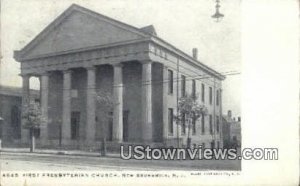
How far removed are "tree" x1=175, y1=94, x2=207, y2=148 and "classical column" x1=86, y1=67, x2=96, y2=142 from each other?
4.43 feet

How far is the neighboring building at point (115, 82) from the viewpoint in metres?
7.09

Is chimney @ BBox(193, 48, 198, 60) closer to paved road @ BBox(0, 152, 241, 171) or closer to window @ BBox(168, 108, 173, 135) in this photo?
window @ BBox(168, 108, 173, 135)

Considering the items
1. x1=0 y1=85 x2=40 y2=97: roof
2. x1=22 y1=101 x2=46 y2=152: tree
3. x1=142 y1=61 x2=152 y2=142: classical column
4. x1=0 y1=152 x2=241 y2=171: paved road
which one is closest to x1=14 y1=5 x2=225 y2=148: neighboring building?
x1=142 y1=61 x2=152 y2=142: classical column

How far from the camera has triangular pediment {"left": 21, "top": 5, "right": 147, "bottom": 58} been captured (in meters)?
6.50

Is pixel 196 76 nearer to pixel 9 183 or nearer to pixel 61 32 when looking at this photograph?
pixel 61 32

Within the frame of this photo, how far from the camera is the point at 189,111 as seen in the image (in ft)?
24.0

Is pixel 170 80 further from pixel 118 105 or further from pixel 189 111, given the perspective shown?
pixel 118 105

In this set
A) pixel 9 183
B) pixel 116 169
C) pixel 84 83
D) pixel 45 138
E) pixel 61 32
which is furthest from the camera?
pixel 84 83

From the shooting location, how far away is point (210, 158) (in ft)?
19.6

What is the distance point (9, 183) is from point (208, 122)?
11.1 ft

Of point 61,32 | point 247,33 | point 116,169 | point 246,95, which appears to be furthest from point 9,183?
point 247,33

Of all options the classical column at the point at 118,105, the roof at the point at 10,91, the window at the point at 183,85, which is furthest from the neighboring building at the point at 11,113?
the window at the point at 183,85

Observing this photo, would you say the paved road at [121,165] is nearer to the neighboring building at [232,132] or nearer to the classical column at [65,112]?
the neighboring building at [232,132]

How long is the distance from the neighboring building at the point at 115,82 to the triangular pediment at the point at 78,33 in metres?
0.02
